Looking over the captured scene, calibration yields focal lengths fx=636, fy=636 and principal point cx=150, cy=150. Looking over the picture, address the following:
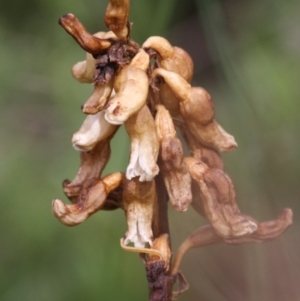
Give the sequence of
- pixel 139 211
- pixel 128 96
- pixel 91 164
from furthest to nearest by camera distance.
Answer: pixel 91 164
pixel 139 211
pixel 128 96

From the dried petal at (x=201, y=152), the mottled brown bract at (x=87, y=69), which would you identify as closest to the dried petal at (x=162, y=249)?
the dried petal at (x=201, y=152)

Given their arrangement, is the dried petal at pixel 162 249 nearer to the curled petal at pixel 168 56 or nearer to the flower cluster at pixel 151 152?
the flower cluster at pixel 151 152

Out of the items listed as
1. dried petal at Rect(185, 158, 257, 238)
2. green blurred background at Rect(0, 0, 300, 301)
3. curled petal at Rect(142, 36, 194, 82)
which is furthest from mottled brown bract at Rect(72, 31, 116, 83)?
green blurred background at Rect(0, 0, 300, 301)

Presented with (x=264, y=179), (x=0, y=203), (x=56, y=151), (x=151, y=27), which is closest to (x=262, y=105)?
(x=264, y=179)

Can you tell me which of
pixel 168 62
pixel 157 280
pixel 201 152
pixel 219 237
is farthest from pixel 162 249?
pixel 168 62

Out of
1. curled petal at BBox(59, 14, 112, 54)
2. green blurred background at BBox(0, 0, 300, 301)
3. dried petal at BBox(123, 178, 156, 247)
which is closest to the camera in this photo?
curled petal at BBox(59, 14, 112, 54)

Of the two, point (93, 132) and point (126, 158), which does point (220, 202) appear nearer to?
point (93, 132)

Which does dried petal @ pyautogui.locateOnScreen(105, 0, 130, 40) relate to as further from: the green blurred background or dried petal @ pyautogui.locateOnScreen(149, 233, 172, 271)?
the green blurred background
